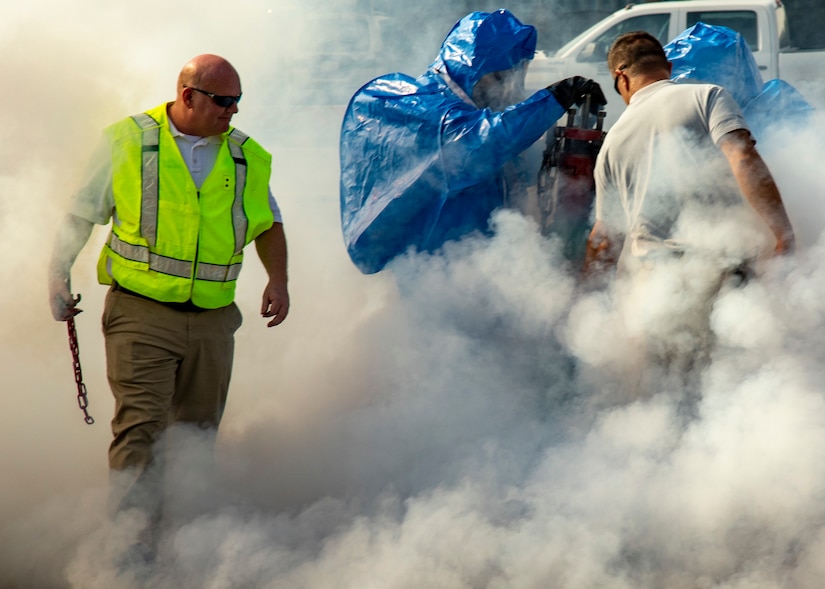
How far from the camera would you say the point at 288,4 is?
5.10 metres

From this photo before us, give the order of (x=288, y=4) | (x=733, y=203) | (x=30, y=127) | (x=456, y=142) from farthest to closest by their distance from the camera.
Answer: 1. (x=288, y=4)
2. (x=30, y=127)
3. (x=456, y=142)
4. (x=733, y=203)

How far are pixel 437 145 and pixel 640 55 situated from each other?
698 millimetres

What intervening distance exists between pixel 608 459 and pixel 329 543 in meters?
0.90

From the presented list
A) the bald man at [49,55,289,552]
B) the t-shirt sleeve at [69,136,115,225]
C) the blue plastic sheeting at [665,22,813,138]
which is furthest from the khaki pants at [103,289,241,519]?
the blue plastic sheeting at [665,22,813,138]

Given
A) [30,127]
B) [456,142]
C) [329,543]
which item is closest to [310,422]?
[329,543]

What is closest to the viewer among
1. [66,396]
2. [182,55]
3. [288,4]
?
[66,396]

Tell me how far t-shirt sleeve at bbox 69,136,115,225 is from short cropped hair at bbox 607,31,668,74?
1.56 meters

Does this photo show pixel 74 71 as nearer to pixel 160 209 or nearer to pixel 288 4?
pixel 160 209

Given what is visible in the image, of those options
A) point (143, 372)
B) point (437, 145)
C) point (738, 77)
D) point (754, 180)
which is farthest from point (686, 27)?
point (143, 372)

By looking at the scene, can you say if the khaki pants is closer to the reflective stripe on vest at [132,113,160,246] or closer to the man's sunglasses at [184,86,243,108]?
the reflective stripe on vest at [132,113,160,246]

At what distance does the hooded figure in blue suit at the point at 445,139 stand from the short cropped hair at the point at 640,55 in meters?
0.15

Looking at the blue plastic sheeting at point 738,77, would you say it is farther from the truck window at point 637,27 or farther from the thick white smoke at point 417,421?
the truck window at point 637,27

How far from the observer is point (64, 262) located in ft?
9.18

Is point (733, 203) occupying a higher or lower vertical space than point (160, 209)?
lower
